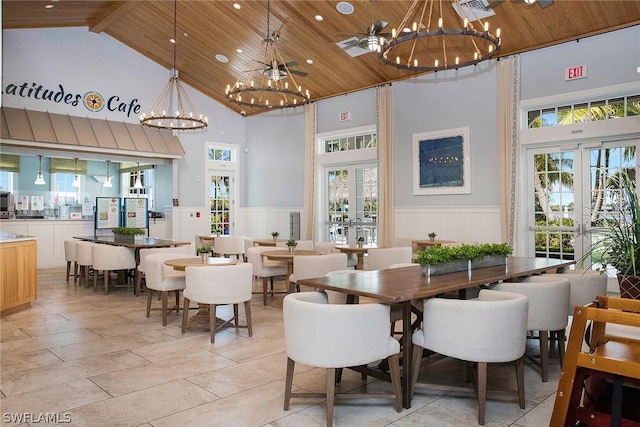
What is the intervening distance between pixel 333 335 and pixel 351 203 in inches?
316

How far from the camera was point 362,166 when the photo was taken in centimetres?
1047

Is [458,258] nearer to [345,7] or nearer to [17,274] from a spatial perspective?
[345,7]

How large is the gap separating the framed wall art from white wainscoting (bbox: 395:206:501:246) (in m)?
0.37

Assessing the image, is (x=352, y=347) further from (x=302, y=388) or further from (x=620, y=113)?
(x=620, y=113)

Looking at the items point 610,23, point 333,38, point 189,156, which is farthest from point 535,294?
point 189,156

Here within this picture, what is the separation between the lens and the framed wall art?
848cm

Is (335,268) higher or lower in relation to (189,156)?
lower

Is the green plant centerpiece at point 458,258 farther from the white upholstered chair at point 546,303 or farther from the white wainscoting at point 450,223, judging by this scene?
the white wainscoting at point 450,223

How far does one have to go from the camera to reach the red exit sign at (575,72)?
279 inches

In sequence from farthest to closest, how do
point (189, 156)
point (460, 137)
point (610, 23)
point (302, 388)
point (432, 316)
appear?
point (189, 156)
point (460, 137)
point (610, 23)
point (302, 388)
point (432, 316)

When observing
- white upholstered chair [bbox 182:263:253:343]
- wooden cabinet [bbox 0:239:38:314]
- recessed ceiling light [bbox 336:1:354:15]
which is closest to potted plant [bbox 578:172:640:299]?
white upholstered chair [bbox 182:263:253:343]

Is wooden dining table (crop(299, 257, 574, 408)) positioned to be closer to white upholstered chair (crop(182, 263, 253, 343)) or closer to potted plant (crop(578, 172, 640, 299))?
potted plant (crop(578, 172, 640, 299))

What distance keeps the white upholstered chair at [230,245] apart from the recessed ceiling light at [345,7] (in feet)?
15.2

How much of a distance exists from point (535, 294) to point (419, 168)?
5.86m
